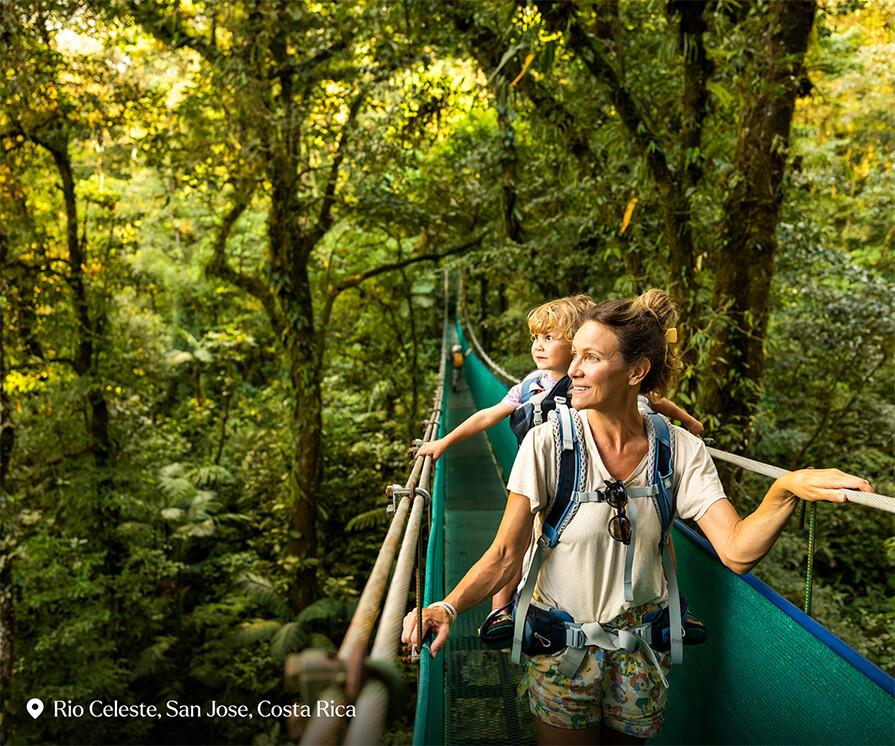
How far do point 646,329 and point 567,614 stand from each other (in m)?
0.44

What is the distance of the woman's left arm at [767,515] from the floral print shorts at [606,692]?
18 cm

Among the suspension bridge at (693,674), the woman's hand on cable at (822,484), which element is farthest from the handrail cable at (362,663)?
the woman's hand on cable at (822,484)

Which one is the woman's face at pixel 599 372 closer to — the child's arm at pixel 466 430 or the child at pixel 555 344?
the child at pixel 555 344

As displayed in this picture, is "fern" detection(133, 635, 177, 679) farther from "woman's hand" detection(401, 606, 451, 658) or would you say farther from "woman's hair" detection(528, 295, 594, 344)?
"woman's hand" detection(401, 606, 451, 658)

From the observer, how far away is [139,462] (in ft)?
20.6

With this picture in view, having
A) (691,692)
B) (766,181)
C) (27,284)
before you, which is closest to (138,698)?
(27,284)

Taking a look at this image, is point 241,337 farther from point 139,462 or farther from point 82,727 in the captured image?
point 82,727

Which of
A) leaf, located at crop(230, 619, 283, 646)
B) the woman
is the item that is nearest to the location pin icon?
leaf, located at crop(230, 619, 283, 646)

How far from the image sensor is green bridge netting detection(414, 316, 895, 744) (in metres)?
0.78

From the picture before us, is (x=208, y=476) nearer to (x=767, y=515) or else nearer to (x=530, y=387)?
(x=530, y=387)

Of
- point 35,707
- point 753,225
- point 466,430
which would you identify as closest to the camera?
point 466,430

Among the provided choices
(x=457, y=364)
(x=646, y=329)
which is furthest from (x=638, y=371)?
(x=457, y=364)

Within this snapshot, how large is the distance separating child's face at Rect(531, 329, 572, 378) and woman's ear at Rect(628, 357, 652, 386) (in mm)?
482

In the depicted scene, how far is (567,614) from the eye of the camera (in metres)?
0.94
